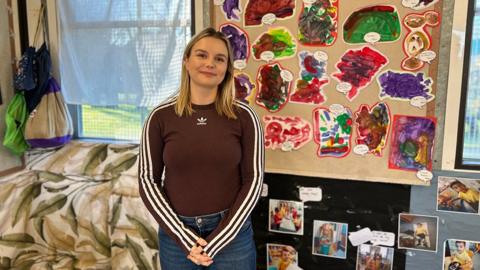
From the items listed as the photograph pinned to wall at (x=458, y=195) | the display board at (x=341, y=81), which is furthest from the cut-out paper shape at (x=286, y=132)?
the photograph pinned to wall at (x=458, y=195)

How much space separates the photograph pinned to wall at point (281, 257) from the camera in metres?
1.94

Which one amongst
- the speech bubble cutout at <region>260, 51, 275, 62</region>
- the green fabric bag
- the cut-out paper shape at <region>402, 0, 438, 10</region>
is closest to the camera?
the cut-out paper shape at <region>402, 0, 438, 10</region>

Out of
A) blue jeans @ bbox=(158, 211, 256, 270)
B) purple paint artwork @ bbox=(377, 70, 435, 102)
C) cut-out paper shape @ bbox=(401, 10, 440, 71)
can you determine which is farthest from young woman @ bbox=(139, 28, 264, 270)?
cut-out paper shape @ bbox=(401, 10, 440, 71)

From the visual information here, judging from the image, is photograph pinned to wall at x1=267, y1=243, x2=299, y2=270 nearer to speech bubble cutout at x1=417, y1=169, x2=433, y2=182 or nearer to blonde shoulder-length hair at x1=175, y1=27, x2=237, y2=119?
speech bubble cutout at x1=417, y1=169, x2=433, y2=182

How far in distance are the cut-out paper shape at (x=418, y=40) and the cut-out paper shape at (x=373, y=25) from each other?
5cm

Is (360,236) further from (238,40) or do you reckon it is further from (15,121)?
(15,121)

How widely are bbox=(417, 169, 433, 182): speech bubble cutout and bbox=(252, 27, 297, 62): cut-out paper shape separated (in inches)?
29.2

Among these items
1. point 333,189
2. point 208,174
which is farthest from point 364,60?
point 208,174

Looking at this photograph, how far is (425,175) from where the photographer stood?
169 centimetres

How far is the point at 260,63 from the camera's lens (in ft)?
6.07

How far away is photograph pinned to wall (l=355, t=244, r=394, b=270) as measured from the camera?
1810 millimetres

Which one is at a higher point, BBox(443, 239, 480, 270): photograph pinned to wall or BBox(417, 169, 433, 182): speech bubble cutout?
BBox(417, 169, 433, 182): speech bubble cutout

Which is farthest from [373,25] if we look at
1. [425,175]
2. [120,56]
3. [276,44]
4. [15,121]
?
[15,121]

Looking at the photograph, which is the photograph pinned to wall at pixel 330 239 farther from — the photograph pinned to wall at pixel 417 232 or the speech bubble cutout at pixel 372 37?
the speech bubble cutout at pixel 372 37
